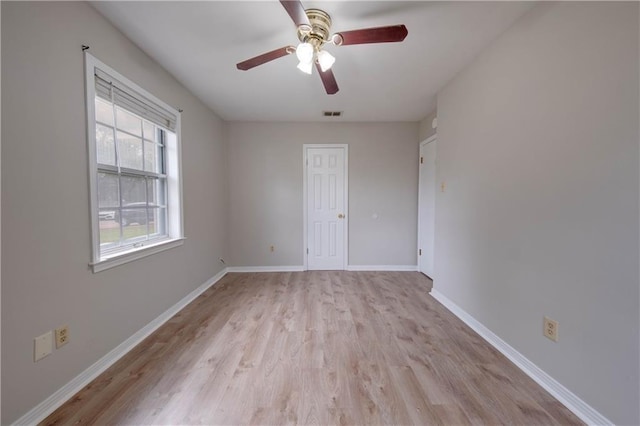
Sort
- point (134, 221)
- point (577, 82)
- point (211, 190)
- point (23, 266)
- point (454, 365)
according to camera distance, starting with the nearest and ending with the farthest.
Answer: point (23, 266)
point (577, 82)
point (454, 365)
point (134, 221)
point (211, 190)

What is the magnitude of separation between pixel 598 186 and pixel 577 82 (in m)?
0.59

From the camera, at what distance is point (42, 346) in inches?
50.4

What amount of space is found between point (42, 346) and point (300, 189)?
308 centimetres

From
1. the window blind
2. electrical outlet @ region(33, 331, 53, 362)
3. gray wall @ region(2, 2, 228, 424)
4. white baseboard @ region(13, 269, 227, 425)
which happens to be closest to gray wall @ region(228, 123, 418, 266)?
the window blind

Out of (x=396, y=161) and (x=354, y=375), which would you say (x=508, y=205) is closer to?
(x=354, y=375)

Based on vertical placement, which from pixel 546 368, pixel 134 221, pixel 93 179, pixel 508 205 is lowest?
Answer: pixel 546 368

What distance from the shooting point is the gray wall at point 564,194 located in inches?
44.9

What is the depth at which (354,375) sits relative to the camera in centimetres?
161

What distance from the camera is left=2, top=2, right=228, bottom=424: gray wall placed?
115 centimetres

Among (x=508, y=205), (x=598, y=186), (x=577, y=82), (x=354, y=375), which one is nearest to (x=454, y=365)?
(x=354, y=375)

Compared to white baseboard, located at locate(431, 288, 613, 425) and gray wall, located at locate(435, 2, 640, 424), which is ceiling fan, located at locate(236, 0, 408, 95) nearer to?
gray wall, located at locate(435, 2, 640, 424)

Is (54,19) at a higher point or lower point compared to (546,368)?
higher

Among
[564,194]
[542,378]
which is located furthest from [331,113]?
[542,378]

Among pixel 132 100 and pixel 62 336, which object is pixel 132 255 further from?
pixel 132 100
